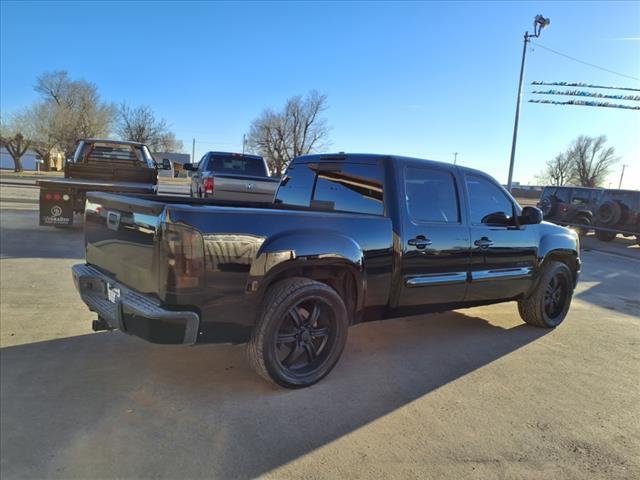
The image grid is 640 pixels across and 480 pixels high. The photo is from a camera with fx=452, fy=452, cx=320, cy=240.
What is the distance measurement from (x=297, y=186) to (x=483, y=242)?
1990 millimetres

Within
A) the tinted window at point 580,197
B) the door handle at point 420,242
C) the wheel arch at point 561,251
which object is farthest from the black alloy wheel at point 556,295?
the tinted window at point 580,197

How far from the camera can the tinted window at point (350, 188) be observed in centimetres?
397

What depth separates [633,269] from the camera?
11234 millimetres

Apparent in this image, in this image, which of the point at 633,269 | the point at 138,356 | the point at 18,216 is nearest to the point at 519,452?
the point at 138,356

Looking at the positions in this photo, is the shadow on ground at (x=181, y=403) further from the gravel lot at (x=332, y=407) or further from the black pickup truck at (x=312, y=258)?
the black pickup truck at (x=312, y=258)

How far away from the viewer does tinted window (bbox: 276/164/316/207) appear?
4.65 m

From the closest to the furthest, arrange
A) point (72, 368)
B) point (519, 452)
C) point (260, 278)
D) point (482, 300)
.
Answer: point (519, 452)
point (260, 278)
point (72, 368)
point (482, 300)

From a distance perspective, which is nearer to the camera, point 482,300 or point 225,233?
point 225,233

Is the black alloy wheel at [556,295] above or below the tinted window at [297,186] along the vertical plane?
below

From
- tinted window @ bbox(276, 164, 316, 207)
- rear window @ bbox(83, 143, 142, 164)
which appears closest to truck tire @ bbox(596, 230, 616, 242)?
tinted window @ bbox(276, 164, 316, 207)

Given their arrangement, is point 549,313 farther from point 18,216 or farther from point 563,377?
point 18,216

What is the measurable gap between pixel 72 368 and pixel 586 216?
1828 centimetres

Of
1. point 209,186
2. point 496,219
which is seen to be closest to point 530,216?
point 496,219

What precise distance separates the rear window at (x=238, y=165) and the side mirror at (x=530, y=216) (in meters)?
8.50
